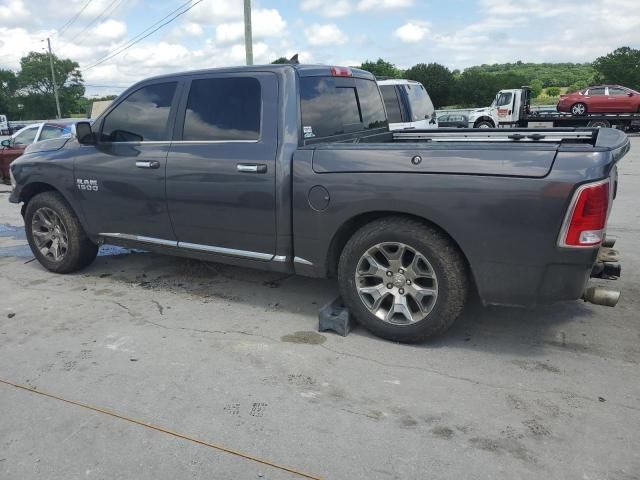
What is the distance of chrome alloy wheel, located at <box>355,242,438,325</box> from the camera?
3703 millimetres

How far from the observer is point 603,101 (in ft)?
84.9

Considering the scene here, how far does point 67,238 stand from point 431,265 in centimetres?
382

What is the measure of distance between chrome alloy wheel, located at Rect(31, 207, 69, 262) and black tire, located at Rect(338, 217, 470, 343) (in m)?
3.24

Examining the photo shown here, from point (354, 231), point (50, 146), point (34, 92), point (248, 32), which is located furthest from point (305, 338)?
point (34, 92)

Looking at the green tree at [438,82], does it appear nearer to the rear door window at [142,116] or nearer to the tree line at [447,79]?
the tree line at [447,79]

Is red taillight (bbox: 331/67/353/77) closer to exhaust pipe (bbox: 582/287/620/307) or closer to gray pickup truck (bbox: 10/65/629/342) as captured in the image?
gray pickup truck (bbox: 10/65/629/342)

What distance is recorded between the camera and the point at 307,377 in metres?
3.47

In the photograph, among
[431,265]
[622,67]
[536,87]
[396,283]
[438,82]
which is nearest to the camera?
[431,265]

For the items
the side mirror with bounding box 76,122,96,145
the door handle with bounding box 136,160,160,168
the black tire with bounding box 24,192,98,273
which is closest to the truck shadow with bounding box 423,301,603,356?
the door handle with bounding box 136,160,160,168

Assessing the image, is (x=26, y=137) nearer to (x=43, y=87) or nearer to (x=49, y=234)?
(x=49, y=234)

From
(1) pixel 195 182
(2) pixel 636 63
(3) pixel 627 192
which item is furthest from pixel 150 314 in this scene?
(2) pixel 636 63

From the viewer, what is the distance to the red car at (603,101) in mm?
25516

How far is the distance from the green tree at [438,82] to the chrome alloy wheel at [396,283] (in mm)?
53647

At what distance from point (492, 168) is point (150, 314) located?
2.95 m
